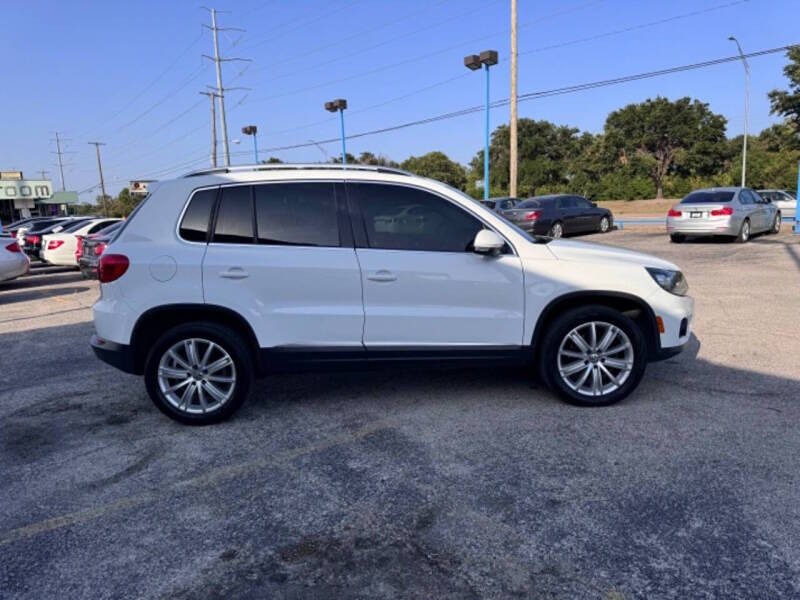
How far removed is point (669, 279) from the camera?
15.9 feet

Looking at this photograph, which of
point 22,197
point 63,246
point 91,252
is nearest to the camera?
point 91,252

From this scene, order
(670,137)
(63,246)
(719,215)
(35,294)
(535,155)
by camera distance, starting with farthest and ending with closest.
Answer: (535,155), (670,137), (63,246), (719,215), (35,294)

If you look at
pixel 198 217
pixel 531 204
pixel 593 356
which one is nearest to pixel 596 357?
pixel 593 356

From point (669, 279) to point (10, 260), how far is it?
1313 cm

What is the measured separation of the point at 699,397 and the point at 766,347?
205 centimetres

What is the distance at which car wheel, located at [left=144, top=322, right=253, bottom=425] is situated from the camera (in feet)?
14.9

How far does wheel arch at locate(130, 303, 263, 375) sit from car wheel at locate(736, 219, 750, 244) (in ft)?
52.5

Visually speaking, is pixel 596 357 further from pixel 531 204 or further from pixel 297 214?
pixel 531 204

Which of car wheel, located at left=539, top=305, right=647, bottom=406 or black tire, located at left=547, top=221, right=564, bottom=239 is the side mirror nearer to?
car wheel, located at left=539, top=305, right=647, bottom=406

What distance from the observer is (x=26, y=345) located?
25.5ft

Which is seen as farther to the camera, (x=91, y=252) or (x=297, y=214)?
(x=91, y=252)

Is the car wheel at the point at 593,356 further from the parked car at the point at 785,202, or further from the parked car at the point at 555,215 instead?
the parked car at the point at 785,202

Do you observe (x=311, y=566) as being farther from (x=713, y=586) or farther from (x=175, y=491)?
(x=713, y=586)

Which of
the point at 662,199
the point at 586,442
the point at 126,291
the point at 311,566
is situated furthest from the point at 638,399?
the point at 662,199
